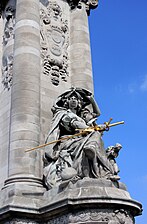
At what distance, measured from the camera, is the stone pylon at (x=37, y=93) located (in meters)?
11.0

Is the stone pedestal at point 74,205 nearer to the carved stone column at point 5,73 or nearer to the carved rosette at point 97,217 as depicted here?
the carved rosette at point 97,217

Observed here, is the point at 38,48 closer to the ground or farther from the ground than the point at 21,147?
farther from the ground

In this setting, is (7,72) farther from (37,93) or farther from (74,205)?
(74,205)

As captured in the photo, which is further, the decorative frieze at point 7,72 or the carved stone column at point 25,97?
the decorative frieze at point 7,72

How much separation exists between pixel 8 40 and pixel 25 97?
11.4 feet

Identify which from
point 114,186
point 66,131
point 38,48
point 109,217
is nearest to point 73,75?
point 38,48

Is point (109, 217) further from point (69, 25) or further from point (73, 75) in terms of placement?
point (69, 25)

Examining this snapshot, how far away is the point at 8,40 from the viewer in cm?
1617

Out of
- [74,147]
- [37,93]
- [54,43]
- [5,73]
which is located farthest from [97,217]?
[54,43]

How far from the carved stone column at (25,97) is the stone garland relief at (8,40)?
2.51 ft

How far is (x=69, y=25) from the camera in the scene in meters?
17.7

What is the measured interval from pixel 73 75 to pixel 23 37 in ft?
9.28

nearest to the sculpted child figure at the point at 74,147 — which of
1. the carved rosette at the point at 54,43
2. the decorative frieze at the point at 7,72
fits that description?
the carved rosette at the point at 54,43

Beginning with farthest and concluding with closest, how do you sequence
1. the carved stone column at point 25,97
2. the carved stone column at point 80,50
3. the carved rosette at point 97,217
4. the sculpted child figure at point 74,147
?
the carved stone column at point 80,50, the carved stone column at point 25,97, the sculpted child figure at point 74,147, the carved rosette at point 97,217
